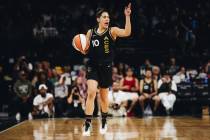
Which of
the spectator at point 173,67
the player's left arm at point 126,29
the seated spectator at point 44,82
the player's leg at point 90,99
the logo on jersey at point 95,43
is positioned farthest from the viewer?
the spectator at point 173,67

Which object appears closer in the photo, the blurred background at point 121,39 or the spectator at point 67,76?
the spectator at point 67,76

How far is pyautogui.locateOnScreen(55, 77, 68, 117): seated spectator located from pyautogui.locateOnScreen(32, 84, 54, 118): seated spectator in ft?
0.92

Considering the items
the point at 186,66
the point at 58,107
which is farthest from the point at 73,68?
the point at 186,66

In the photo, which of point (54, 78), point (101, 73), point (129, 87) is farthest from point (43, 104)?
point (101, 73)

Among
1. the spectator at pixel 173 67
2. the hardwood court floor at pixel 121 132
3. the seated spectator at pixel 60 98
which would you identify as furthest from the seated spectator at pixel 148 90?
the hardwood court floor at pixel 121 132

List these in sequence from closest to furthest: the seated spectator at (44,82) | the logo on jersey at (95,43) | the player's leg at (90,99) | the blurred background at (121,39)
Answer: the player's leg at (90,99), the logo on jersey at (95,43), the seated spectator at (44,82), the blurred background at (121,39)

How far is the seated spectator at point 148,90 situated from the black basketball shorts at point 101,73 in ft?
15.5

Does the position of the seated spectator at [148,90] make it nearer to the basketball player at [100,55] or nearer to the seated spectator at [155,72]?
the seated spectator at [155,72]

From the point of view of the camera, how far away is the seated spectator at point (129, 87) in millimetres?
11906

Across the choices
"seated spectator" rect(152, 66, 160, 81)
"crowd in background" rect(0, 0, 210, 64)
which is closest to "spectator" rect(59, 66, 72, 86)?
"crowd in background" rect(0, 0, 210, 64)

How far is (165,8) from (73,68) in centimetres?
404

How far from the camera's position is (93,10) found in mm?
16953

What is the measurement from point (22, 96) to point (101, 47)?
5.19m

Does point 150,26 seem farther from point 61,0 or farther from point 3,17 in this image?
point 3,17
